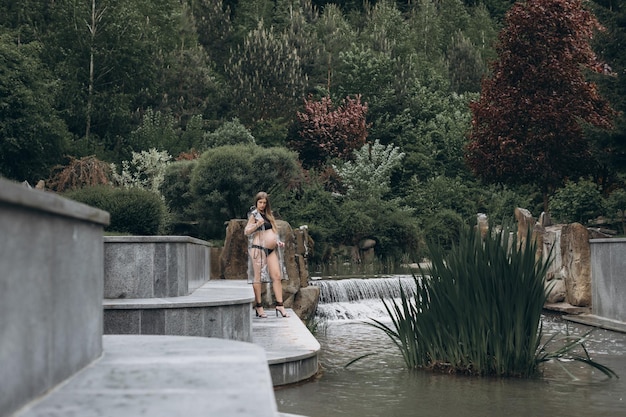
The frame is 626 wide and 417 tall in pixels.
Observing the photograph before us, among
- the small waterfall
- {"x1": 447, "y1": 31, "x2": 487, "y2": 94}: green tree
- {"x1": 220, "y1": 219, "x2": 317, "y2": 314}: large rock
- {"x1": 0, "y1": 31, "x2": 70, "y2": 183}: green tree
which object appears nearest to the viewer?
{"x1": 220, "y1": 219, "x2": 317, "y2": 314}: large rock

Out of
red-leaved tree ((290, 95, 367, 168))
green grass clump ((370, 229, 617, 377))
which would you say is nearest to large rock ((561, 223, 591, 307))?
green grass clump ((370, 229, 617, 377))

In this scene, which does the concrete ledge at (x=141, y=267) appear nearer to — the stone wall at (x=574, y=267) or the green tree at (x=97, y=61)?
the stone wall at (x=574, y=267)

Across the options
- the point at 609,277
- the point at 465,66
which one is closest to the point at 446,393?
the point at 609,277

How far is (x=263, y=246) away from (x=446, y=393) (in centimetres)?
454

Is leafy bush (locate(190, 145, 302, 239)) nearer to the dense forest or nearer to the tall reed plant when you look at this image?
the dense forest

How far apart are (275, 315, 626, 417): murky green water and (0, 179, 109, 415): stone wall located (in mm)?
3535

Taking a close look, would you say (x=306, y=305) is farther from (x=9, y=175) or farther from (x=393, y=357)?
(x=9, y=175)

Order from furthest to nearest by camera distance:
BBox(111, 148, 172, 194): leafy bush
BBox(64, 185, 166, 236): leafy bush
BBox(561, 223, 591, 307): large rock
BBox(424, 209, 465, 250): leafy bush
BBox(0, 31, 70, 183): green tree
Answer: BBox(424, 209, 465, 250): leafy bush
BBox(111, 148, 172, 194): leafy bush
BBox(0, 31, 70, 183): green tree
BBox(561, 223, 591, 307): large rock
BBox(64, 185, 166, 236): leafy bush

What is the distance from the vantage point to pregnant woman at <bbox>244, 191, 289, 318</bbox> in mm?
11750

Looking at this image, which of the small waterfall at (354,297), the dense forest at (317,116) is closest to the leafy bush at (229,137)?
the dense forest at (317,116)

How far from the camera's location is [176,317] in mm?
8141

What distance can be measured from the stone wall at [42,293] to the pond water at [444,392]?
3.49m

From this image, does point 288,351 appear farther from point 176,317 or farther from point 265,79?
point 265,79

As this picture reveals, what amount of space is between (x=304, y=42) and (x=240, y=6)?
10101 millimetres
